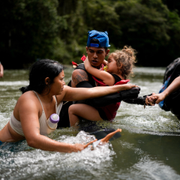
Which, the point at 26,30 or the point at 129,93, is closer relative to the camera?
the point at 129,93

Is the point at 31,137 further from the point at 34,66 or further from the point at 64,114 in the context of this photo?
the point at 64,114

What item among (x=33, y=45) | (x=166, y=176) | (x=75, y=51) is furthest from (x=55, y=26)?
(x=166, y=176)

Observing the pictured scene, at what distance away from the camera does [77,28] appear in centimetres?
3284

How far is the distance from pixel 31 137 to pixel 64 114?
134 cm

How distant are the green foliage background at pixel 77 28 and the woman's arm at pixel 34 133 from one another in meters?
20.8

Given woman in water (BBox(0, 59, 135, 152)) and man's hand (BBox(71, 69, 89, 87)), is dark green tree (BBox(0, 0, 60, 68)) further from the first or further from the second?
woman in water (BBox(0, 59, 135, 152))

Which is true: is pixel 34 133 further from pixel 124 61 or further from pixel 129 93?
pixel 124 61

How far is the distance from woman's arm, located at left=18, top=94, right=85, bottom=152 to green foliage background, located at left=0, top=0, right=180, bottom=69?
2079 centimetres

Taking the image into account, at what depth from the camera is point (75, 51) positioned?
1245 inches

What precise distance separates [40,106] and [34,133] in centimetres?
37

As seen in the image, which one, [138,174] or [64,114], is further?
[64,114]

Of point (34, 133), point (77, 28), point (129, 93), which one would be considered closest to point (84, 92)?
point (129, 93)

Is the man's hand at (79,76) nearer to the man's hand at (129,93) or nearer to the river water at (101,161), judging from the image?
the man's hand at (129,93)

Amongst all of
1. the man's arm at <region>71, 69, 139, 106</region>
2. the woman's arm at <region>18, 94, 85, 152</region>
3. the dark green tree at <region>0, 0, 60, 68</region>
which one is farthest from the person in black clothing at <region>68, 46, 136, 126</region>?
the dark green tree at <region>0, 0, 60, 68</region>
